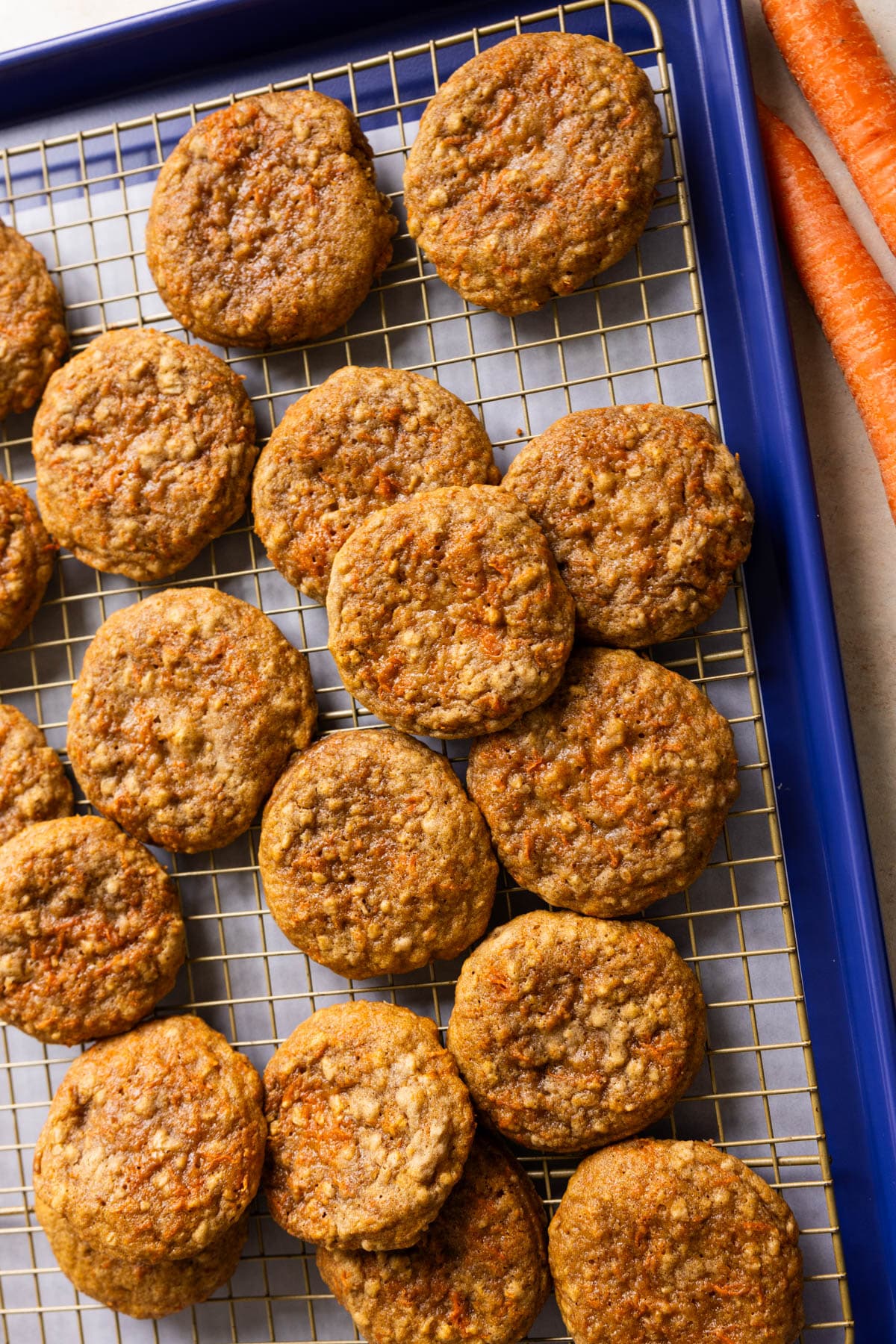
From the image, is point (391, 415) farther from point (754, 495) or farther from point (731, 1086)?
point (731, 1086)

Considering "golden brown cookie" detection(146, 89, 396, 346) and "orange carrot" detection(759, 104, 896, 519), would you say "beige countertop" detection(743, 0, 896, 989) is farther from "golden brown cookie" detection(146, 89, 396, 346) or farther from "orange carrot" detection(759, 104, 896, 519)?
"golden brown cookie" detection(146, 89, 396, 346)

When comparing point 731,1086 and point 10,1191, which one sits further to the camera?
point 10,1191

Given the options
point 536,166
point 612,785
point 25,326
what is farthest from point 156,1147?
point 536,166

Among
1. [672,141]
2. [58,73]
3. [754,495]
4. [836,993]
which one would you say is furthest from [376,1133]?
[58,73]

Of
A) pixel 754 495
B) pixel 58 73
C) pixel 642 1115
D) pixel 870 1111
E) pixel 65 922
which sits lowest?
pixel 870 1111

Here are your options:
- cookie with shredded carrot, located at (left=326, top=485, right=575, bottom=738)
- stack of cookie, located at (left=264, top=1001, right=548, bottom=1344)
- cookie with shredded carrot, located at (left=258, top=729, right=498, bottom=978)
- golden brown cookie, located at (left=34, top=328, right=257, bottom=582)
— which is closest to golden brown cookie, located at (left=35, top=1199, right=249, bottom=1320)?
stack of cookie, located at (left=264, top=1001, right=548, bottom=1344)

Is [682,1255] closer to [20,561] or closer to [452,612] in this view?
[452,612]

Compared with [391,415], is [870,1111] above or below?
below
